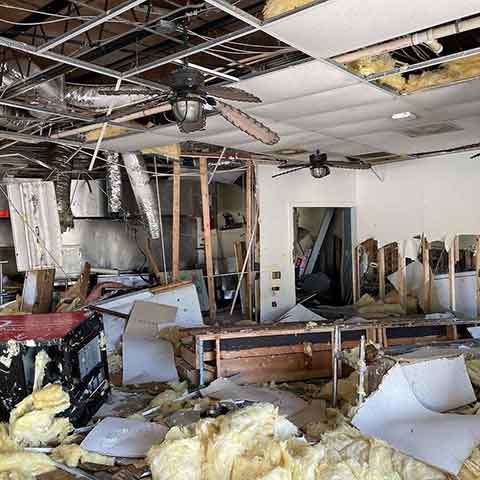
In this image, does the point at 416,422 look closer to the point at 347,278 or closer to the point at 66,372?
the point at 66,372

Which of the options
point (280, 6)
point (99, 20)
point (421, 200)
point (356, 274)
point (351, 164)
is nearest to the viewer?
point (280, 6)

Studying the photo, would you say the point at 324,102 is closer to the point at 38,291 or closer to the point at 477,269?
the point at 477,269

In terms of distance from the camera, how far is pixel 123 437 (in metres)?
3.55

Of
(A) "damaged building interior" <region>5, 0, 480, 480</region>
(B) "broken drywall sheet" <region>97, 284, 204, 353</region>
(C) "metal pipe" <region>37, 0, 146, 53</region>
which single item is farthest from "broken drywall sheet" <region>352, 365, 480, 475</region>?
(B) "broken drywall sheet" <region>97, 284, 204, 353</region>

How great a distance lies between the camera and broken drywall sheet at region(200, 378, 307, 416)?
422 centimetres

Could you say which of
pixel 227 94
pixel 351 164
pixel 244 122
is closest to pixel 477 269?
pixel 351 164

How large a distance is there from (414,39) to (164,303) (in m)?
4.55

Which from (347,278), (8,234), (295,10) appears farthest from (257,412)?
(8,234)

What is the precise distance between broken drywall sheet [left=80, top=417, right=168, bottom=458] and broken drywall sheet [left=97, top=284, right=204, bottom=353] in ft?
8.59

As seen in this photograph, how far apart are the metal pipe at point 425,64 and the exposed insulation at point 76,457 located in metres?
3.20

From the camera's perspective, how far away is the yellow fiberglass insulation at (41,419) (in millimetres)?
3428

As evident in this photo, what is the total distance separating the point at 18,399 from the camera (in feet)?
12.3

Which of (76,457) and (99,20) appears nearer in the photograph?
(99,20)

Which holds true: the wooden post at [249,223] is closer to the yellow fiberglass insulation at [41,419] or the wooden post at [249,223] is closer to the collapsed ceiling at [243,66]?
the collapsed ceiling at [243,66]
